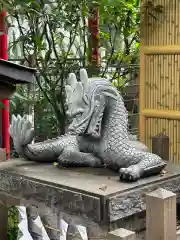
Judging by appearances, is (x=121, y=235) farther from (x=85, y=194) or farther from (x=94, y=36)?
(x=94, y=36)

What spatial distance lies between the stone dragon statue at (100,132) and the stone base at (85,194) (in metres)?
A: 0.04

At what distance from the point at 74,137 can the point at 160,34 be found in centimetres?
97

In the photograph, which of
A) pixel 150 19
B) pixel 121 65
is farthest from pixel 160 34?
pixel 121 65

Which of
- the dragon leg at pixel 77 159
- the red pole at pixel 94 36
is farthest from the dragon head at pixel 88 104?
the red pole at pixel 94 36

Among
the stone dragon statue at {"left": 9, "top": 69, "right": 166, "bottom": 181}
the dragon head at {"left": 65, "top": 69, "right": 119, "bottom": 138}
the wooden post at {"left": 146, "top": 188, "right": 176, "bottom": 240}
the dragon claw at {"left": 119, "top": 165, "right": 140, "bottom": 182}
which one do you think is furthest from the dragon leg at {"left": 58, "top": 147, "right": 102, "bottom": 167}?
the wooden post at {"left": 146, "top": 188, "right": 176, "bottom": 240}

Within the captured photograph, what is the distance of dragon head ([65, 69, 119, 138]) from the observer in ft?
5.44

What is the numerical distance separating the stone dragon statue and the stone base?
0.04 metres

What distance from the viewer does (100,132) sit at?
5.65 feet

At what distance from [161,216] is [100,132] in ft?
1.92

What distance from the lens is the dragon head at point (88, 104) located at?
5.44 feet

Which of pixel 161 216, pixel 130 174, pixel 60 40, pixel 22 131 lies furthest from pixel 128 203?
pixel 60 40

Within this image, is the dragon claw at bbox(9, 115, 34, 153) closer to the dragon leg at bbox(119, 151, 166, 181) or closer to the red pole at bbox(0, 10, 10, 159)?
the dragon leg at bbox(119, 151, 166, 181)

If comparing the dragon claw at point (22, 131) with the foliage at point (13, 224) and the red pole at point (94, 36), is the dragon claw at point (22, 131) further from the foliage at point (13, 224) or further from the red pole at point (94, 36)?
the red pole at point (94, 36)

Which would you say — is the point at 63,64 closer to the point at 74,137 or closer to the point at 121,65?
the point at 121,65
